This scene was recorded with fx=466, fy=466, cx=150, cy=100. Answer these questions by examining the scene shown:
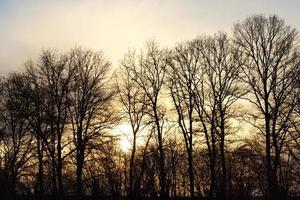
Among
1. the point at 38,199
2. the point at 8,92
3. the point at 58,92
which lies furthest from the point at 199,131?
the point at 8,92

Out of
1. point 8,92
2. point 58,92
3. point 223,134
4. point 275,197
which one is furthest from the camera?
point 8,92

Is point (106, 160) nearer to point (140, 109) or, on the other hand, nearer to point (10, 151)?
point (140, 109)

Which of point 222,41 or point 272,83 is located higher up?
point 222,41

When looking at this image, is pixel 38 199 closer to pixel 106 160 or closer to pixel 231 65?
pixel 106 160

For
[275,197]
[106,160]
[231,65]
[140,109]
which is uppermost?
[231,65]

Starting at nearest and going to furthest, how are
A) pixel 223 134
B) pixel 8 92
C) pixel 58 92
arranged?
1. pixel 223 134
2. pixel 58 92
3. pixel 8 92

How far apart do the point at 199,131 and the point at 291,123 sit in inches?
338

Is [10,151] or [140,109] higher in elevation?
[140,109]

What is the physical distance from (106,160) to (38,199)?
27.6 ft

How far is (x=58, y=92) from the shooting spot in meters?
46.5

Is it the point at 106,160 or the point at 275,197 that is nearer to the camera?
the point at 275,197

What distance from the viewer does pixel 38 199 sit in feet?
154

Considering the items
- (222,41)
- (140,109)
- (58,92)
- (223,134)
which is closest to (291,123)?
(223,134)

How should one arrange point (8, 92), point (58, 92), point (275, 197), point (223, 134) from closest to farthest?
point (275, 197)
point (223, 134)
point (58, 92)
point (8, 92)
